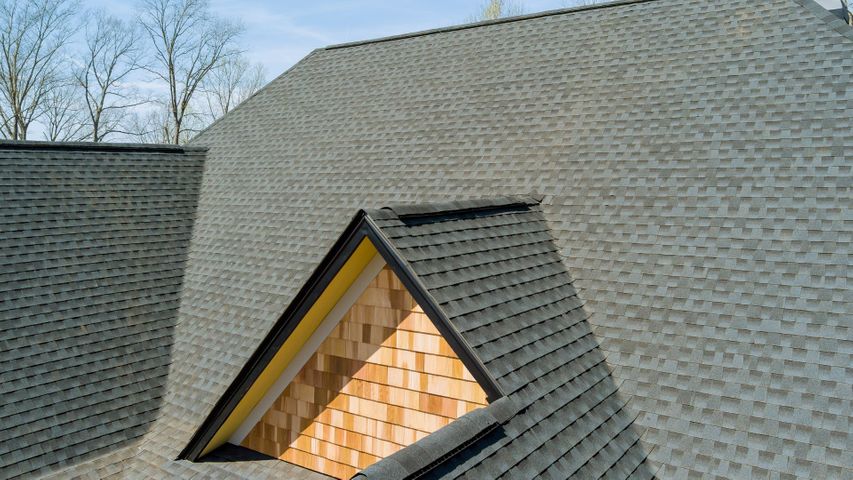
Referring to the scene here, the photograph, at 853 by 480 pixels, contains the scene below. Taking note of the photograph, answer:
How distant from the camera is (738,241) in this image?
6332 mm

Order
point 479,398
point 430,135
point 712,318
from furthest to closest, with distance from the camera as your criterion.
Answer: point 430,135 < point 712,318 < point 479,398

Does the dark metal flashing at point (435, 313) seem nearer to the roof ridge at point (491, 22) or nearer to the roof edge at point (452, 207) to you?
the roof edge at point (452, 207)

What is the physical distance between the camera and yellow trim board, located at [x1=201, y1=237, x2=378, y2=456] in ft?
17.9

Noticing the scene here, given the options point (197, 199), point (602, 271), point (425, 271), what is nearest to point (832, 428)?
point (602, 271)

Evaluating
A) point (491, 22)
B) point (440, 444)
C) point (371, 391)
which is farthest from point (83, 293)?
point (491, 22)

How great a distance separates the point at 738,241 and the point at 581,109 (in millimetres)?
3075

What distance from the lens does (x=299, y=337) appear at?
5.91m

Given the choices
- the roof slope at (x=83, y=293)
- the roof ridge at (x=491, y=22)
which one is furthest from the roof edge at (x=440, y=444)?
the roof ridge at (x=491, y=22)

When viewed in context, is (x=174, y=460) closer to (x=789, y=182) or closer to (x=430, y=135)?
(x=430, y=135)

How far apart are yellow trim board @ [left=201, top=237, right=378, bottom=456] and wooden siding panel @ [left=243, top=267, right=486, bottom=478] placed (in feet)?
0.57

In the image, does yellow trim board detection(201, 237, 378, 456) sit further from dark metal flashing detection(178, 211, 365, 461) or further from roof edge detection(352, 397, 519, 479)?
roof edge detection(352, 397, 519, 479)

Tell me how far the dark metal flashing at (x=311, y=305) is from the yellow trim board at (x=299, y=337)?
0.20 feet

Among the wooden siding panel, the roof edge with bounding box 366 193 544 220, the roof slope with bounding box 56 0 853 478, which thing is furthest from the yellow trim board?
the roof slope with bounding box 56 0 853 478

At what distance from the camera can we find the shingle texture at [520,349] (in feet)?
13.9
